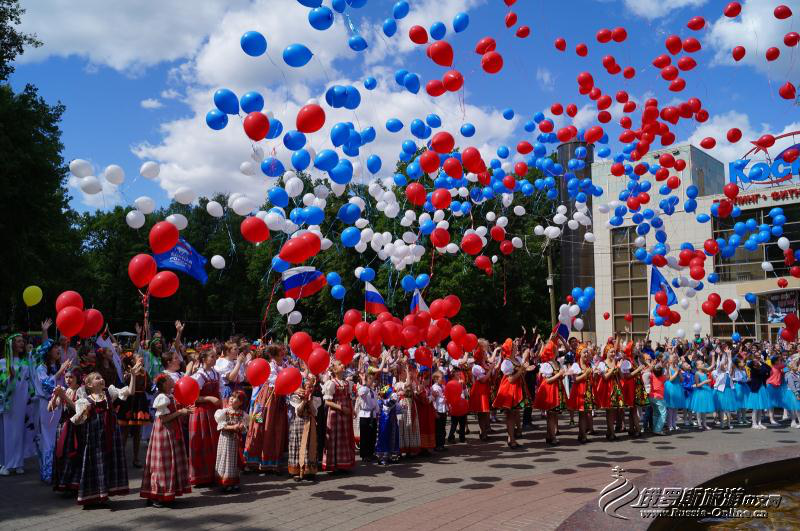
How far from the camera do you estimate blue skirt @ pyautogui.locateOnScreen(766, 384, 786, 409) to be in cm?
1373

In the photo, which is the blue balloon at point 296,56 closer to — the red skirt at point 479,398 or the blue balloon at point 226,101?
the blue balloon at point 226,101

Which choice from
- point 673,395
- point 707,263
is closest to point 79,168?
point 673,395

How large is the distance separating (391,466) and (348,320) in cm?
232

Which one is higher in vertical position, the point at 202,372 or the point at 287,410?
the point at 202,372

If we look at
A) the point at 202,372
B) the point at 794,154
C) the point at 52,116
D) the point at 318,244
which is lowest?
the point at 202,372

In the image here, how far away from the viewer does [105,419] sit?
22.5ft

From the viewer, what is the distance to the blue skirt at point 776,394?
45.1 feet

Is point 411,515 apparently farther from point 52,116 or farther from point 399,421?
point 52,116

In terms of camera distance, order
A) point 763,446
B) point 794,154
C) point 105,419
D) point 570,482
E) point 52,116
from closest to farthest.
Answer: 1. point 105,419
2. point 570,482
3. point 763,446
4. point 794,154
5. point 52,116

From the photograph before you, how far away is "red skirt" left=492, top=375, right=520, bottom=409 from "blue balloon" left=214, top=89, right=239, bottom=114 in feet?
21.5

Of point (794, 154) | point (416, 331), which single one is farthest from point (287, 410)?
point (794, 154)

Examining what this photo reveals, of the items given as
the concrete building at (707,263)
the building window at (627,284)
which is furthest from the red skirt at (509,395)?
the building window at (627,284)

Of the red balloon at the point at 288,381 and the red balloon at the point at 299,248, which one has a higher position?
the red balloon at the point at 299,248

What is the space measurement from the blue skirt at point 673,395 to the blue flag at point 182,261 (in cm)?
979
